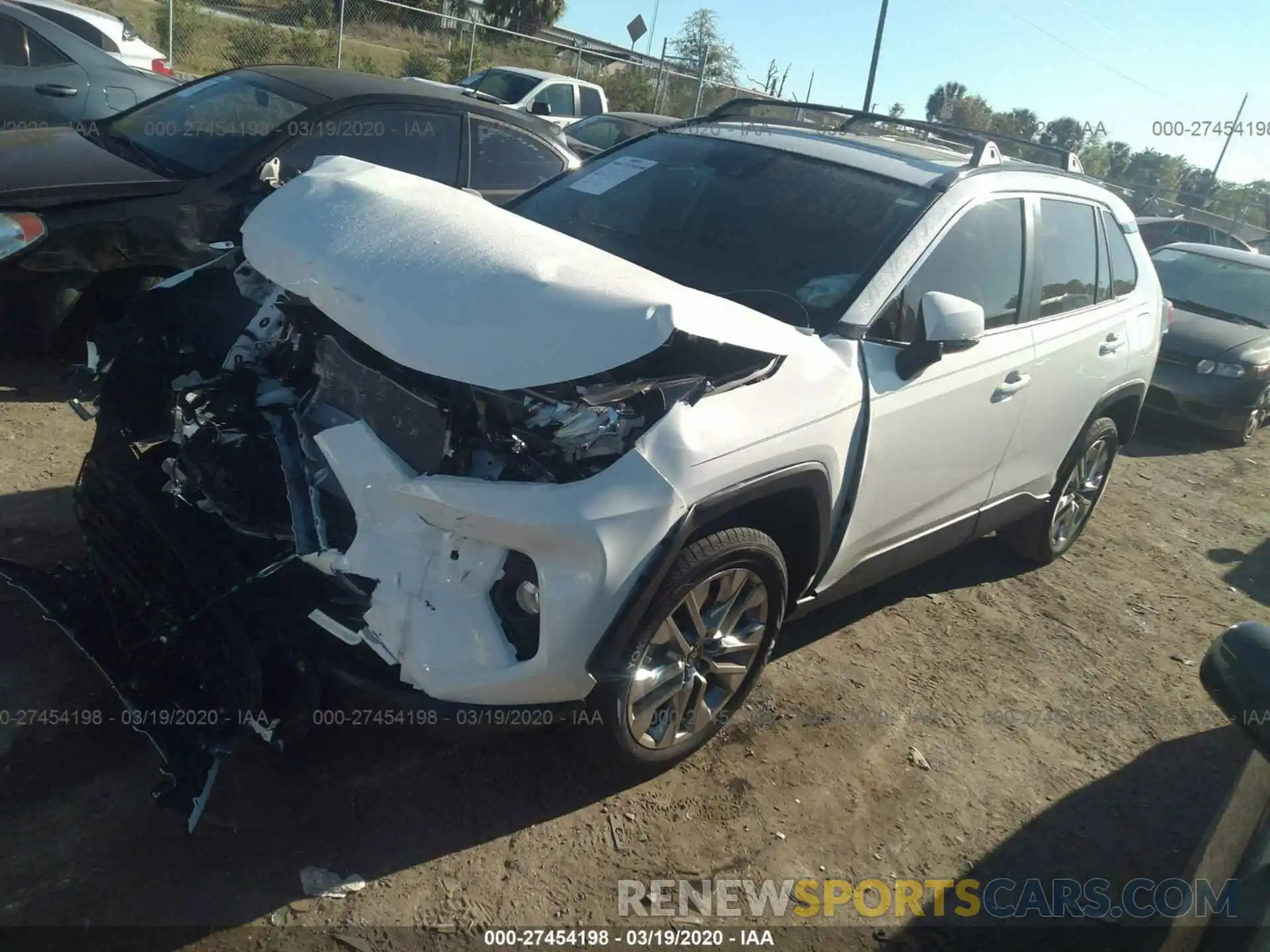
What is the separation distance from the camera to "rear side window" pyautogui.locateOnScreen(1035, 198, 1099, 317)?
425cm

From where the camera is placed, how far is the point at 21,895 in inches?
94.4

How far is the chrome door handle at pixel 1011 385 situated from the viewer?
12.7ft

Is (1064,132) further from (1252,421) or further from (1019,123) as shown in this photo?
(1252,421)

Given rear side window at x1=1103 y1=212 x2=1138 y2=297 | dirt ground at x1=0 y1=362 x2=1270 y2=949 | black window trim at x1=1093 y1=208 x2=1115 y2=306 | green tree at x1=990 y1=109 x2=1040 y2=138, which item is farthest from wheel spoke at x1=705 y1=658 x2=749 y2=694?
green tree at x1=990 y1=109 x2=1040 y2=138

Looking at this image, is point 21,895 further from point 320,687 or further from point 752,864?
point 752,864

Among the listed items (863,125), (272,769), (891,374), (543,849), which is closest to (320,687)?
(272,769)

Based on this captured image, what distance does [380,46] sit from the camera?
21000 mm

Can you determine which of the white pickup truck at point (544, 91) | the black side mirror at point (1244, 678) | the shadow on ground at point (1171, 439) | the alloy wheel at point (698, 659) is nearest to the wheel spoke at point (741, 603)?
the alloy wheel at point (698, 659)

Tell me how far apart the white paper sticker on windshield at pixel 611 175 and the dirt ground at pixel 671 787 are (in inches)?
81.7

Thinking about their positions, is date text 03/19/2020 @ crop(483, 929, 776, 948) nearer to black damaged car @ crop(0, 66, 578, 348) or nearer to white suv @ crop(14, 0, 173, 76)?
black damaged car @ crop(0, 66, 578, 348)

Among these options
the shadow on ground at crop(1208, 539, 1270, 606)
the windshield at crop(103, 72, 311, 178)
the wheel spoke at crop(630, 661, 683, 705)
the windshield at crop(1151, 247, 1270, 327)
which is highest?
the windshield at crop(103, 72, 311, 178)

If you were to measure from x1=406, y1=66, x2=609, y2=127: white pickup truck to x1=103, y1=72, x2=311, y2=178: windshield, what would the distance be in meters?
9.13

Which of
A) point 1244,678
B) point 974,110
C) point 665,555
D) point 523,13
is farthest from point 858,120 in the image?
point 974,110

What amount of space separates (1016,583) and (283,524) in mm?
3886
